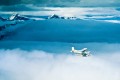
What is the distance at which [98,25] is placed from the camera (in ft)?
7.97

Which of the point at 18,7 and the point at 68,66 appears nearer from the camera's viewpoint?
the point at 68,66

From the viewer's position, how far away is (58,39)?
2.40m

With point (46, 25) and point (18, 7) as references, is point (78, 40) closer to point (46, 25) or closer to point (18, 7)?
point (46, 25)

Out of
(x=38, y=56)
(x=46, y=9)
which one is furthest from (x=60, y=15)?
(x=38, y=56)

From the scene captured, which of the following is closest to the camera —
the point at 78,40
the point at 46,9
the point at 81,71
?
the point at 81,71

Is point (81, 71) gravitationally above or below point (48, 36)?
below

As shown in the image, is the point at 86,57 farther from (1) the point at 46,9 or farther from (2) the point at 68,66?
(1) the point at 46,9

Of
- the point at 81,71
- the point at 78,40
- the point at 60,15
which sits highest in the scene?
the point at 60,15

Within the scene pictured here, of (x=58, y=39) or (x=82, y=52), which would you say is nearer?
(x=82, y=52)

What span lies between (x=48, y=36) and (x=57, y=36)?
8 centimetres

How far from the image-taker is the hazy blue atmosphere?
218 centimetres

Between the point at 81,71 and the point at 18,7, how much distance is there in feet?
2.97

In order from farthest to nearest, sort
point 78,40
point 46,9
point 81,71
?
1. point 46,9
2. point 78,40
3. point 81,71

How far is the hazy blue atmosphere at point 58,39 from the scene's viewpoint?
218cm
